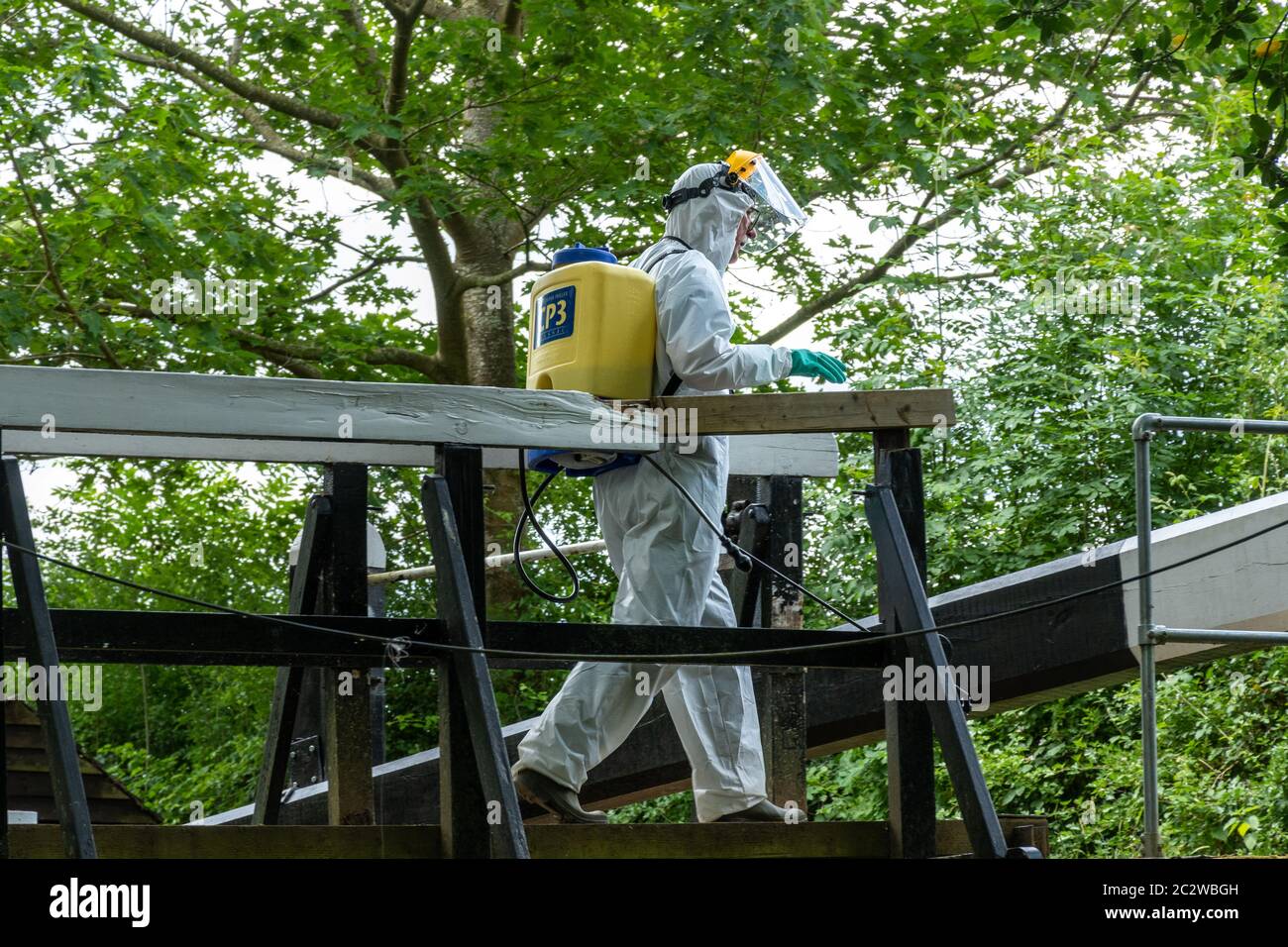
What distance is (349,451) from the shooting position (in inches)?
172

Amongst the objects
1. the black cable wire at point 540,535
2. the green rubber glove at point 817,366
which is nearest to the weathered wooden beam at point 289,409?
the black cable wire at point 540,535

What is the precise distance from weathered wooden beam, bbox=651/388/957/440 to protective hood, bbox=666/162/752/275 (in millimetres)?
898

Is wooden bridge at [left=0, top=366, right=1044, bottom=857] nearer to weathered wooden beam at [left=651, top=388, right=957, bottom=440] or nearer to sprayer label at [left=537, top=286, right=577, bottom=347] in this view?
weathered wooden beam at [left=651, top=388, right=957, bottom=440]

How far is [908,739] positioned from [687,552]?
85 cm

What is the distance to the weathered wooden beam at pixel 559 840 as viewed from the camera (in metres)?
3.19

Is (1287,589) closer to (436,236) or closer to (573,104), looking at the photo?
(573,104)

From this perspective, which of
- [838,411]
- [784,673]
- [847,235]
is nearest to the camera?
[838,411]

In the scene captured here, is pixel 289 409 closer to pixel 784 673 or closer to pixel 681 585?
pixel 681 585

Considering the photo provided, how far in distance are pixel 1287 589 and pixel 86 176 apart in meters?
7.00

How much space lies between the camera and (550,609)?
11094 mm

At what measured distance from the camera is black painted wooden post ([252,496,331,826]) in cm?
426

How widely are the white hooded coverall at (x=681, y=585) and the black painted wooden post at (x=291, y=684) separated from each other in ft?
2.45

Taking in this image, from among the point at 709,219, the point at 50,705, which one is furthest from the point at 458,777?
the point at 709,219
